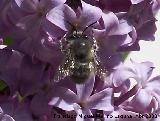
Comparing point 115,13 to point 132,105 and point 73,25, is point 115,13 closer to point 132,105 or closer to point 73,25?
point 73,25

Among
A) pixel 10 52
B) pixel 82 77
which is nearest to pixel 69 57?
pixel 82 77

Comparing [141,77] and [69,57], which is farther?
[141,77]

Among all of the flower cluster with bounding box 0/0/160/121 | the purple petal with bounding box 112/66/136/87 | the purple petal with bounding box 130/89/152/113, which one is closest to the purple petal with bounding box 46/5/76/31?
the flower cluster with bounding box 0/0/160/121

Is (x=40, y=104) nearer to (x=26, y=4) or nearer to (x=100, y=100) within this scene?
(x=100, y=100)

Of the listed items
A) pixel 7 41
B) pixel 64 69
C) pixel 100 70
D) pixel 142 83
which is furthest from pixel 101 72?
pixel 7 41

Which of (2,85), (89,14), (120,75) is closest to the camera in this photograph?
(89,14)

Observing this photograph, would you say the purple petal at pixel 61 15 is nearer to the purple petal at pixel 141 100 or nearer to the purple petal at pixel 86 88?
the purple petal at pixel 86 88
